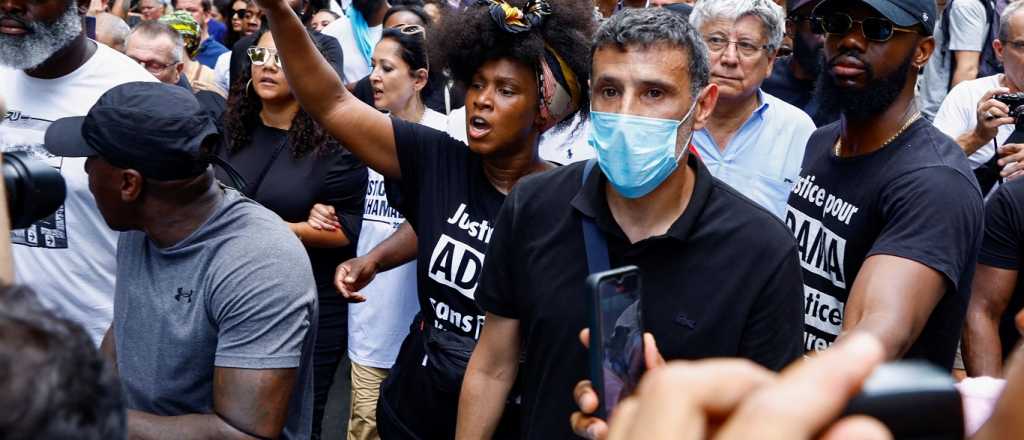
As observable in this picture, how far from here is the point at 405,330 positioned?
16.8 ft

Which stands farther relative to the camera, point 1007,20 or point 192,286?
point 1007,20

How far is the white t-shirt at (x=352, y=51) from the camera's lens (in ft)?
27.5

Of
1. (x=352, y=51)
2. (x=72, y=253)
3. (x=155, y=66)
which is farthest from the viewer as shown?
(x=352, y=51)

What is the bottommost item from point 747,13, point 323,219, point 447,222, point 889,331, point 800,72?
point 323,219

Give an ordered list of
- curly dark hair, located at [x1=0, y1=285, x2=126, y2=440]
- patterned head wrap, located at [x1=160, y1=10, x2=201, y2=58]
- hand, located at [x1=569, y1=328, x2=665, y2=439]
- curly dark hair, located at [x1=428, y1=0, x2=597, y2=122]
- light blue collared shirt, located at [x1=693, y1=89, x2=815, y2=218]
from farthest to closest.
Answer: patterned head wrap, located at [x1=160, y1=10, x2=201, y2=58]
light blue collared shirt, located at [x1=693, y1=89, x2=815, y2=218]
curly dark hair, located at [x1=428, y1=0, x2=597, y2=122]
hand, located at [x1=569, y1=328, x2=665, y2=439]
curly dark hair, located at [x1=0, y1=285, x2=126, y2=440]

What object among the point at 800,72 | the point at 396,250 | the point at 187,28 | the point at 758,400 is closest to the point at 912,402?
the point at 758,400

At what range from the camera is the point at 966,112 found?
19.7 feet

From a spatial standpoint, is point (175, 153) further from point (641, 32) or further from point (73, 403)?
point (73, 403)

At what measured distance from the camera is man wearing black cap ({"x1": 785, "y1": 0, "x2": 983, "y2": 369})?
3.15 metres

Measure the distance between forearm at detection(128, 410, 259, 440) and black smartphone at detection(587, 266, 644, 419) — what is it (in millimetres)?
1180

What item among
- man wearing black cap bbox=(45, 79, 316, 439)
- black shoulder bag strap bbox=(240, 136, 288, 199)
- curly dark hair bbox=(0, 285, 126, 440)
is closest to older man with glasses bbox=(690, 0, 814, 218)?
black shoulder bag strap bbox=(240, 136, 288, 199)

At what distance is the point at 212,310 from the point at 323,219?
7.21ft

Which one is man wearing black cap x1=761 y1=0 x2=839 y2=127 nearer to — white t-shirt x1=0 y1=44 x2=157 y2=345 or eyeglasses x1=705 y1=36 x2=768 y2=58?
eyeglasses x1=705 y1=36 x2=768 y2=58

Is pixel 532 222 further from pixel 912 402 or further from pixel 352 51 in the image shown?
pixel 352 51
